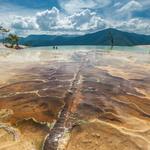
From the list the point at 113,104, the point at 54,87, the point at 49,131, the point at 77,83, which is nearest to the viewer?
the point at 49,131

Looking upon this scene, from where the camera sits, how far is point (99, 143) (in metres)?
12.7

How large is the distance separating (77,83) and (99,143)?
14.1 m

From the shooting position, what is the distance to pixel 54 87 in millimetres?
24719

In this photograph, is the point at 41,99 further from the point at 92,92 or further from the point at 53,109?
the point at 92,92

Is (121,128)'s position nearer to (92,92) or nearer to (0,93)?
(92,92)

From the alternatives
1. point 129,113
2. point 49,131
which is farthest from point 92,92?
point 49,131

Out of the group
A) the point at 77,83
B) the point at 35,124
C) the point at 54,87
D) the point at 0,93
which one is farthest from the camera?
the point at 77,83

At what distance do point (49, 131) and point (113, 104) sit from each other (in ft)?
22.1

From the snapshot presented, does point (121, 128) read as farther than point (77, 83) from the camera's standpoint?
No

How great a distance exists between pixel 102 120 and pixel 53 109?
3.62 meters

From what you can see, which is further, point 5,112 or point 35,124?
point 5,112

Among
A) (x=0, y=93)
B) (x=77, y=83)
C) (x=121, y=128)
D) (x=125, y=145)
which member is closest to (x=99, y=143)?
(x=125, y=145)

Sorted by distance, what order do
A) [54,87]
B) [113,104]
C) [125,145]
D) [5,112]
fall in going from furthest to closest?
1. [54,87]
2. [113,104]
3. [5,112]
4. [125,145]

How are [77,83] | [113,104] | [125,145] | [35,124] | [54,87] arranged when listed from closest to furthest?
[125,145] < [35,124] < [113,104] < [54,87] < [77,83]
